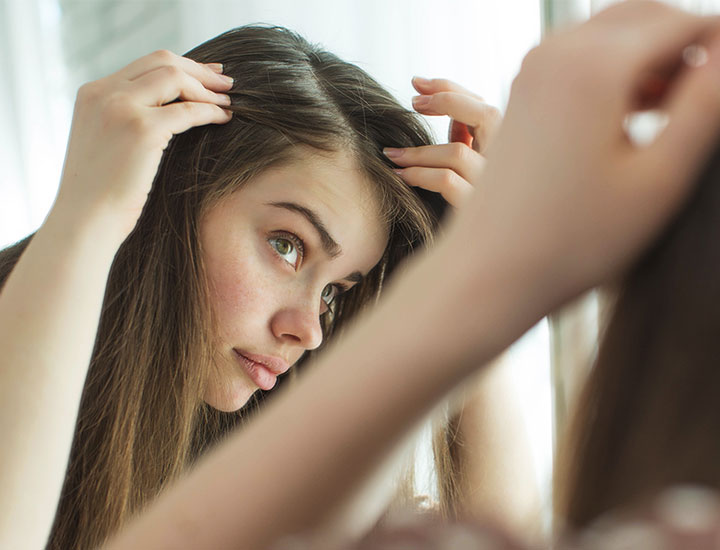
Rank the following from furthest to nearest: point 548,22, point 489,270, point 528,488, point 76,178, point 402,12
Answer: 1. point 402,12
2. point 548,22
3. point 528,488
4. point 76,178
5. point 489,270

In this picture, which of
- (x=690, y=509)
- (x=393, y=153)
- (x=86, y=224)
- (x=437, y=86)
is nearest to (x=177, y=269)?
(x=86, y=224)

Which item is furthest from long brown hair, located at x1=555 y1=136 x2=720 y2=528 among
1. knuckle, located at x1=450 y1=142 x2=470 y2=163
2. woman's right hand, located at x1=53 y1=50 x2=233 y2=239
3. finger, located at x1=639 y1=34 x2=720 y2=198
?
knuckle, located at x1=450 y1=142 x2=470 y2=163

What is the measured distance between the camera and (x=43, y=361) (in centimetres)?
73

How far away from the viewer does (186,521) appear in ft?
0.93

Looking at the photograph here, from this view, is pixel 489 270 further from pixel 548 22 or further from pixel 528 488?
pixel 548 22

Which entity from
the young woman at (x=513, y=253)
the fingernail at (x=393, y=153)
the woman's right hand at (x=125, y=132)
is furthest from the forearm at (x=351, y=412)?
the fingernail at (x=393, y=153)

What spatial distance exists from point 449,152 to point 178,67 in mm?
381

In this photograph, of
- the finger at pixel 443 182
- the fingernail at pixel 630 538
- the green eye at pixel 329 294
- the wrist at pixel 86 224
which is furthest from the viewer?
the green eye at pixel 329 294

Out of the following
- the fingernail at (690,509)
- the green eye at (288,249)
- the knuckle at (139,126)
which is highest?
the knuckle at (139,126)

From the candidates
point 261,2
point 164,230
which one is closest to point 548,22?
point 261,2

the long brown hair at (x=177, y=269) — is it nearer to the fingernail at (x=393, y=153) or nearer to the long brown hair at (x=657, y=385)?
the fingernail at (x=393, y=153)

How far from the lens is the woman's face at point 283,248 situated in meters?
0.97

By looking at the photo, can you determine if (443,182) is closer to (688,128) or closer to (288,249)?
(288,249)

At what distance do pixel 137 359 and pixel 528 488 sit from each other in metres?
0.67
